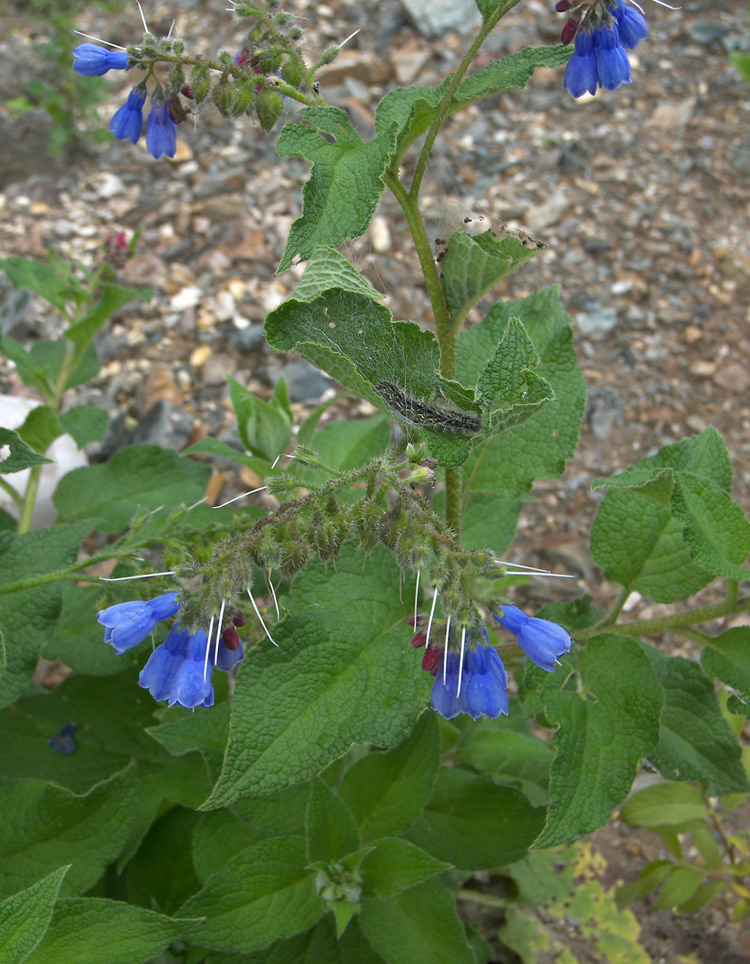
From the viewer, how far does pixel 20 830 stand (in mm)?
1939

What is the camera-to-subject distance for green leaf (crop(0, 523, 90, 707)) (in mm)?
1909

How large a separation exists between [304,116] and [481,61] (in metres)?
3.16


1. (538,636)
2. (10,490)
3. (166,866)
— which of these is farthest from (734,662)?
(10,490)

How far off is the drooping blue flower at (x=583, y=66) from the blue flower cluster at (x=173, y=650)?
1260 millimetres

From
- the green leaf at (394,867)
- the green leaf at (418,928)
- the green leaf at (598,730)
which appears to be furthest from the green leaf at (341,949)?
the green leaf at (598,730)

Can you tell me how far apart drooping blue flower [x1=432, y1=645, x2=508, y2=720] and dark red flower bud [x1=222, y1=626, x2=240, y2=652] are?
0.37m

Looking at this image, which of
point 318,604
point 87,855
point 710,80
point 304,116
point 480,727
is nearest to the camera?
point 304,116

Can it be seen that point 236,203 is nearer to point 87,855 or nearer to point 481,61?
point 481,61

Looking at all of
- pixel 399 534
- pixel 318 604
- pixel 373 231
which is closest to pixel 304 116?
pixel 399 534

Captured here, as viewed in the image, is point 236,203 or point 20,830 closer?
point 20,830

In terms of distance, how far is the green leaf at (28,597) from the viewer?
6.26 ft

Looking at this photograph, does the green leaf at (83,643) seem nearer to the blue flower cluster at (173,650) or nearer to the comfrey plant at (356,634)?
the comfrey plant at (356,634)

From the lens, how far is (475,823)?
2199 millimetres

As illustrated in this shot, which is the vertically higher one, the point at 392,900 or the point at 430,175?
the point at 430,175
